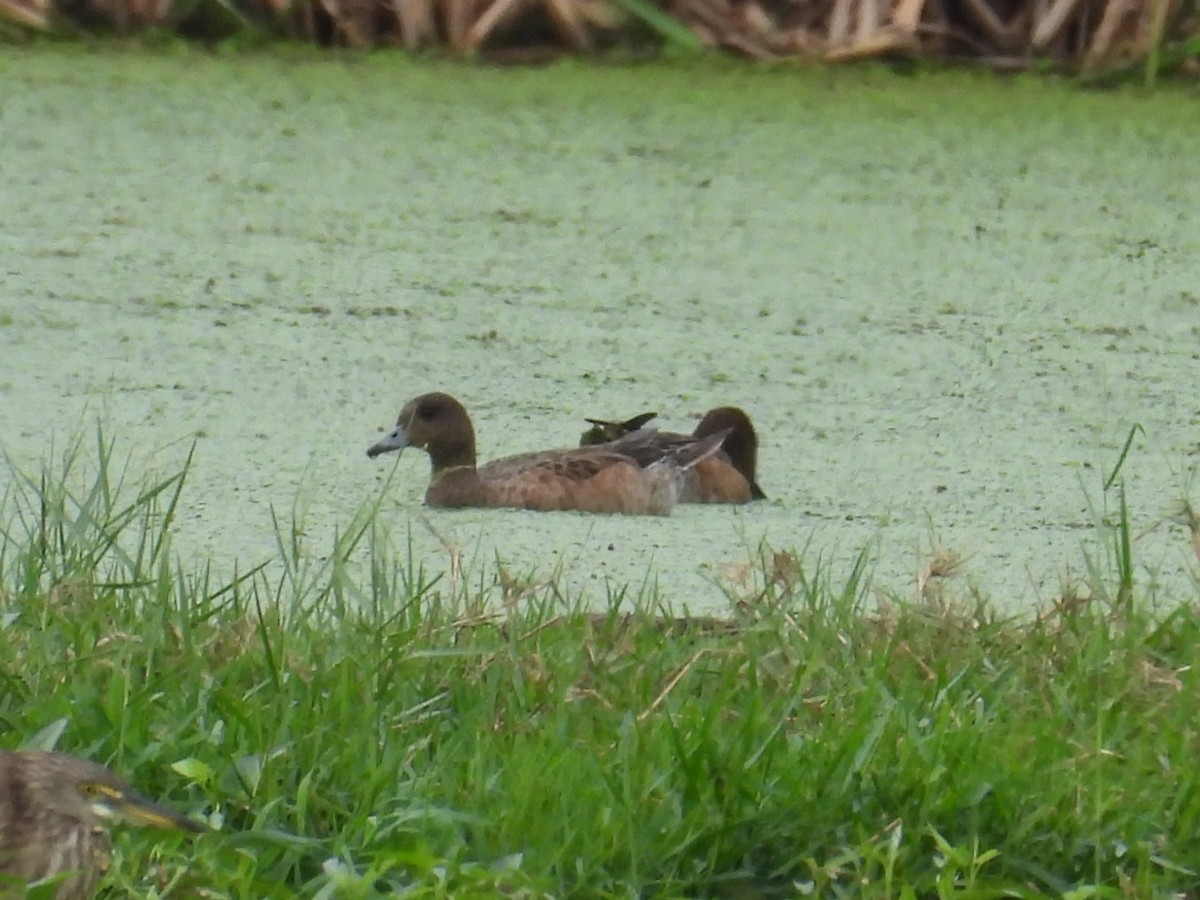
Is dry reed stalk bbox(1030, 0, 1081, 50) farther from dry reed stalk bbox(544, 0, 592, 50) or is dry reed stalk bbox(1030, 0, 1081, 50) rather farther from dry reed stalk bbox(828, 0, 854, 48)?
dry reed stalk bbox(544, 0, 592, 50)

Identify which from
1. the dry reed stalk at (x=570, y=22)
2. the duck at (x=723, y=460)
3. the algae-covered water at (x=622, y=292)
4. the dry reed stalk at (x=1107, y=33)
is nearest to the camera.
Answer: the algae-covered water at (x=622, y=292)

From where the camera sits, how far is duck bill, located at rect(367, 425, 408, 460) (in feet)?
12.8

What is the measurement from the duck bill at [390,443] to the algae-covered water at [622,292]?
1.6 inches

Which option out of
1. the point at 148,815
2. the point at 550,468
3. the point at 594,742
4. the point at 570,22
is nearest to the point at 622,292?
the point at 550,468

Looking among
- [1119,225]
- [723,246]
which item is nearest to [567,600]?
[723,246]

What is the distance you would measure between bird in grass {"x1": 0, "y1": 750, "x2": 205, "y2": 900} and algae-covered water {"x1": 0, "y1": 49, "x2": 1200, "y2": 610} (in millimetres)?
1239

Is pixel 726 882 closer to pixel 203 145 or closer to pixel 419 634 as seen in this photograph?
pixel 419 634

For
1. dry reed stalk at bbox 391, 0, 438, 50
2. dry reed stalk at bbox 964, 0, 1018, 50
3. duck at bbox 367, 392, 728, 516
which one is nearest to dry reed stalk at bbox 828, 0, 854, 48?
dry reed stalk at bbox 964, 0, 1018, 50

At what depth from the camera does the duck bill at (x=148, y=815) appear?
205cm

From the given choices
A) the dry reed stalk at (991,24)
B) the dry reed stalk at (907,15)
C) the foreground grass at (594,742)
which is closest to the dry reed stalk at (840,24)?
the dry reed stalk at (907,15)

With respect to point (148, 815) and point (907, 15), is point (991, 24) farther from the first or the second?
point (148, 815)

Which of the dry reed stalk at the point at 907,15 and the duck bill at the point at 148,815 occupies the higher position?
the dry reed stalk at the point at 907,15

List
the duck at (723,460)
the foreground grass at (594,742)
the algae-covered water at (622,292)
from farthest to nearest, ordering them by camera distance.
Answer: the duck at (723,460)
the algae-covered water at (622,292)
the foreground grass at (594,742)

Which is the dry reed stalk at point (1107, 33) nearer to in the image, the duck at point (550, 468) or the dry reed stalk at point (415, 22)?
the dry reed stalk at point (415, 22)
